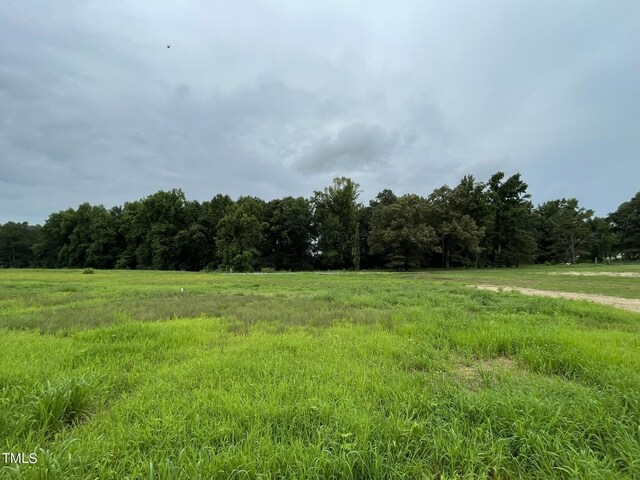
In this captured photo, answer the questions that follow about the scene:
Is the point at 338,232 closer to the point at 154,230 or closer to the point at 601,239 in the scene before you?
the point at 154,230

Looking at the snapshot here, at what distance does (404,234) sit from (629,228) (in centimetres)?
6539

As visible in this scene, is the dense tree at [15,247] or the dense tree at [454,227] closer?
the dense tree at [454,227]

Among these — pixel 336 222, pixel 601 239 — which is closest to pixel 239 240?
pixel 336 222

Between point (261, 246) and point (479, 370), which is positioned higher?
point (261, 246)

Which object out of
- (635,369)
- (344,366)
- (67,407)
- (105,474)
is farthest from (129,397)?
(635,369)

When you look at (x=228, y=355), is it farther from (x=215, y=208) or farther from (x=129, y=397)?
(x=215, y=208)

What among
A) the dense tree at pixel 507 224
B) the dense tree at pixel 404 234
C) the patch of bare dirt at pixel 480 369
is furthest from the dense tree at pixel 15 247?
the dense tree at pixel 507 224

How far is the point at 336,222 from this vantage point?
61062 millimetres

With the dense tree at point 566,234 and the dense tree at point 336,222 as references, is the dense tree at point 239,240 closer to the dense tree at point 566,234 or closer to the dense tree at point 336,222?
the dense tree at point 336,222

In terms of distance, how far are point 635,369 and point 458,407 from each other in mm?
3038

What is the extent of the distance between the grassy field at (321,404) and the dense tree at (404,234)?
4110cm

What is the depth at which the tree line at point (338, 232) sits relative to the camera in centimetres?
5091

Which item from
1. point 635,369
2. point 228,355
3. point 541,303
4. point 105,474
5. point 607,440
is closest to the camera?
point 105,474

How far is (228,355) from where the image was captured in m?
5.04
